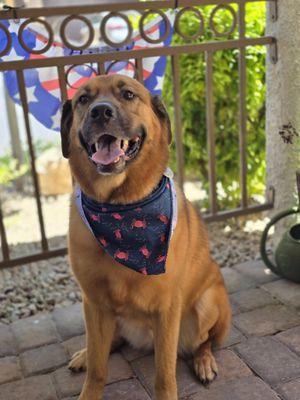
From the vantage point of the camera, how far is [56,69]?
3.24 metres

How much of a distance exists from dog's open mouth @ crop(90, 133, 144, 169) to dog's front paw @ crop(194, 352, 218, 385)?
3.76 ft

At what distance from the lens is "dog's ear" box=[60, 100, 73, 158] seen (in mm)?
2361

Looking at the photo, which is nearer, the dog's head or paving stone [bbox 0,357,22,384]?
the dog's head

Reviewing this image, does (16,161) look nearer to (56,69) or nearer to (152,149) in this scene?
(56,69)

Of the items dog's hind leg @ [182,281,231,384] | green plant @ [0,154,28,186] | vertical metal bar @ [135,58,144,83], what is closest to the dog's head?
dog's hind leg @ [182,281,231,384]

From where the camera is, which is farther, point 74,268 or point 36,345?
point 36,345

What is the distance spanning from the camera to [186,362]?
2689 mm

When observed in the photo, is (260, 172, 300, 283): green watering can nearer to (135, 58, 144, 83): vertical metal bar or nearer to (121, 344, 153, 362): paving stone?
(121, 344, 153, 362): paving stone

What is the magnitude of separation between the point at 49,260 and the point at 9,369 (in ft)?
6.05

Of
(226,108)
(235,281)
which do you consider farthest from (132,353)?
(226,108)

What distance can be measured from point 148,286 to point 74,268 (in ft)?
1.19

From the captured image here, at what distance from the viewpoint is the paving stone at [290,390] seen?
2.33 metres

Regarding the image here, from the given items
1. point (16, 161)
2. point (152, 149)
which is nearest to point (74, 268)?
point (152, 149)

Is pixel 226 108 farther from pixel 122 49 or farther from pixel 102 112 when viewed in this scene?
pixel 102 112
